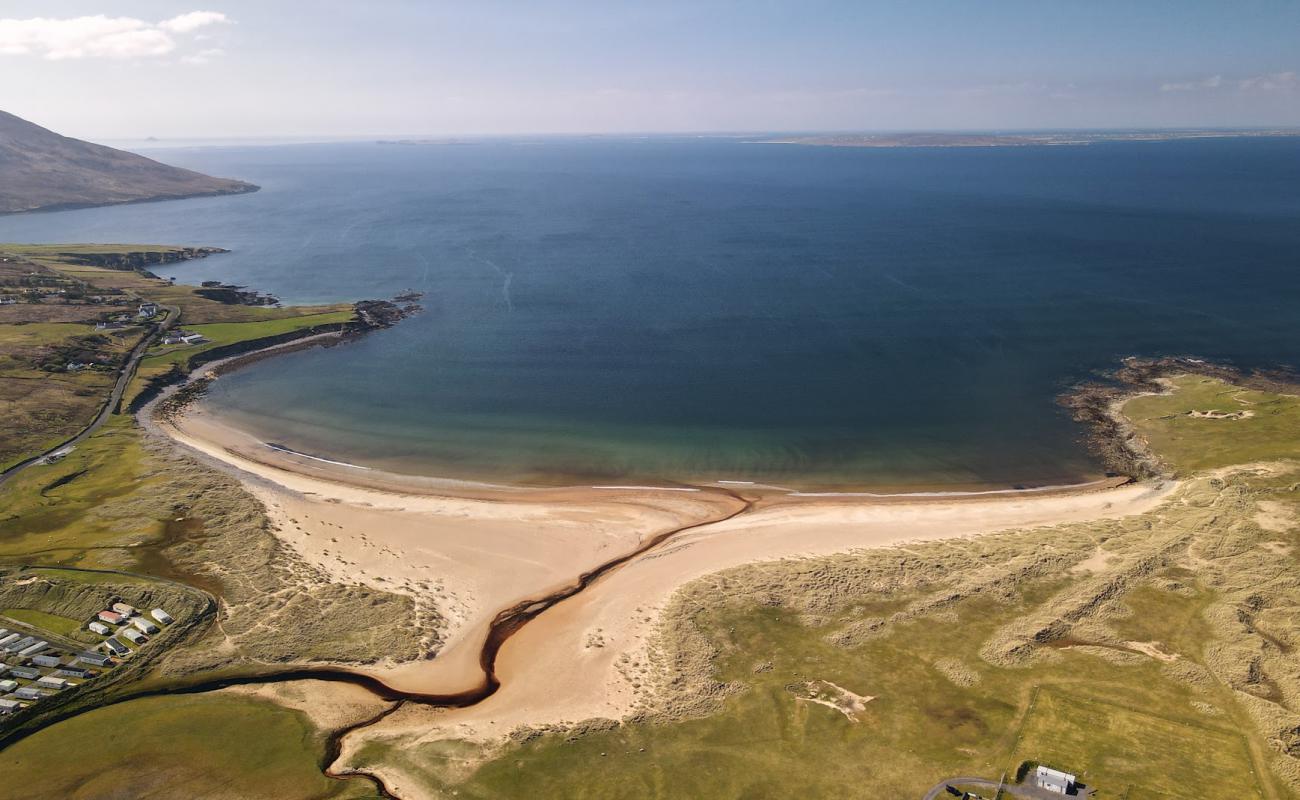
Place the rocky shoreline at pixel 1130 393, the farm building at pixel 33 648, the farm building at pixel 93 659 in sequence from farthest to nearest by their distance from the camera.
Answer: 1. the rocky shoreline at pixel 1130 393
2. the farm building at pixel 33 648
3. the farm building at pixel 93 659

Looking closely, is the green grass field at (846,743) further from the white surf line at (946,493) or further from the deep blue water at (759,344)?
the deep blue water at (759,344)

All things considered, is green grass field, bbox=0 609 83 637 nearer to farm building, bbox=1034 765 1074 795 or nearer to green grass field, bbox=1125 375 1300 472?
farm building, bbox=1034 765 1074 795

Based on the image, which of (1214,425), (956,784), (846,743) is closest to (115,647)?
(846,743)

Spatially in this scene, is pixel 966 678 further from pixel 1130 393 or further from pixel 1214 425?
pixel 1130 393

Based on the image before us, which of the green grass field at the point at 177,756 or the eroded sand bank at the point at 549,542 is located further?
the eroded sand bank at the point at 549,542

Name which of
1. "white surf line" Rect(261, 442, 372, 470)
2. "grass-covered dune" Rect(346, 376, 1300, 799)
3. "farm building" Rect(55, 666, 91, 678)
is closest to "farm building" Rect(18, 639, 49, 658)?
"farm building" Rect(55, 666, 91, 678)

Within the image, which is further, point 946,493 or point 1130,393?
point 1130,393

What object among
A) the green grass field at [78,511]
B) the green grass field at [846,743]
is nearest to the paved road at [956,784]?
the green grass field at [846,743]
